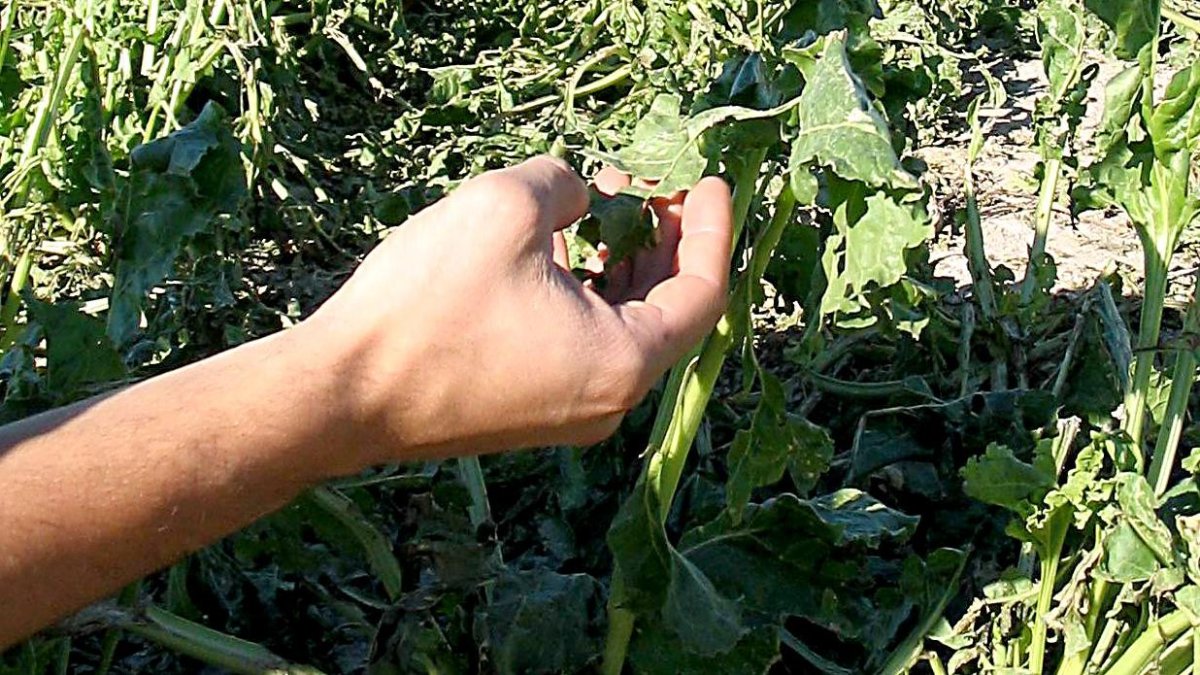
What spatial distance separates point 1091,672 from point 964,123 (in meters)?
2.10

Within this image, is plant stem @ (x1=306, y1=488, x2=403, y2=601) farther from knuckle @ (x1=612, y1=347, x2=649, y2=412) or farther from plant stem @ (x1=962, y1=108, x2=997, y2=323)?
plant stem @ (x1=962, y1=108, x2=997, y2=323)

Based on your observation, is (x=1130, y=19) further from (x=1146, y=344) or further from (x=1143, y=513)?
(x=1143, y=513)

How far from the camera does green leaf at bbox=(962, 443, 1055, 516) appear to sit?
154 centimetres

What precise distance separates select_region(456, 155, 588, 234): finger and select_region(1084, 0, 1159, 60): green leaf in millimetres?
610

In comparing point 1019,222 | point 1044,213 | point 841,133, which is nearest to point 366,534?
point 841,133

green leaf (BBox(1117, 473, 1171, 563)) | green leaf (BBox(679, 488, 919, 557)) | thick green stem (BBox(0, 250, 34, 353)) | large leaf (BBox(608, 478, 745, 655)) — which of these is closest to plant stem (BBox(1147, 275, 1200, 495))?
green leaf (BBox(1117, 473, 1171, 563))

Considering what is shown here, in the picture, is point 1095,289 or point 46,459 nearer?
point 46,459

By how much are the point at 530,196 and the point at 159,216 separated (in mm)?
746

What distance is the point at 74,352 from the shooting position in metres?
1.62

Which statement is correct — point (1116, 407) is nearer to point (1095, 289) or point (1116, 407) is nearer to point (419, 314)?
point (1095, 289)

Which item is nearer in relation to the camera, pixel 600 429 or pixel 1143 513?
pixel 600 429

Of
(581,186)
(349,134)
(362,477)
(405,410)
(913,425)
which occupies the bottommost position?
(349,134)

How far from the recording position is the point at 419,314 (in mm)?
1152

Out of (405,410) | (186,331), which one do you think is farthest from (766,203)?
(405,410)
